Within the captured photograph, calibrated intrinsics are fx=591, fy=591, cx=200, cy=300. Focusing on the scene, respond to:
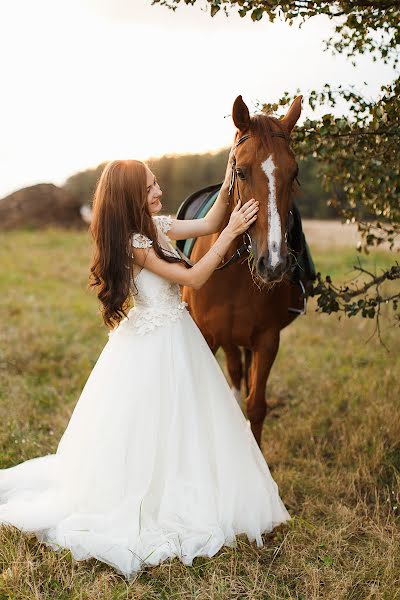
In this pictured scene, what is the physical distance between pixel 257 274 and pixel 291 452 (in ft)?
6.83

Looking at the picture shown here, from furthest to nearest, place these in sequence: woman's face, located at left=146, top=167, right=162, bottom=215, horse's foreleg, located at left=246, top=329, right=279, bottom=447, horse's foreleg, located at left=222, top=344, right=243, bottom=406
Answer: horse's foreleg, located at left=222, top=344, right=243, bottom=406, horse's foreleg, located at left=246, top=329, right=279, bottom=447, woman's face, located at left=146, top=167, right=162, bottom=215

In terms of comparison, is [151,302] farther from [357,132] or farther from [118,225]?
[357,132]

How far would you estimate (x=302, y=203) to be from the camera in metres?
21.0

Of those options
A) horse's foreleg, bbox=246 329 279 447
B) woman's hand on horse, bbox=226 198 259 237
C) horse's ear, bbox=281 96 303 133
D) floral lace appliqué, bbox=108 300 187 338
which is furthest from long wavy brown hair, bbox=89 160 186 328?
horse's foreleg, bbox=246 329 279 447

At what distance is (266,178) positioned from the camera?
276 cm

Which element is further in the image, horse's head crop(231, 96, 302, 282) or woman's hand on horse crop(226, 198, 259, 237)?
woman's hand on horse crop(226, 198, 259, 237)

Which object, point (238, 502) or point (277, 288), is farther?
point (277, 288)

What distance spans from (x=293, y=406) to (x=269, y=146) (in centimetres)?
304

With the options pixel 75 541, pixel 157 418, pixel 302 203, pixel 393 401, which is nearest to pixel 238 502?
pixel 157 418

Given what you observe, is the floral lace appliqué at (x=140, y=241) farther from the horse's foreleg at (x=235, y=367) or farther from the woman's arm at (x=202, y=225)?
the horse's foreleg at (x=235, y=367)

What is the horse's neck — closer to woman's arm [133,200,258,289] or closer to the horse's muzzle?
woman's arm [133,200,258,289]

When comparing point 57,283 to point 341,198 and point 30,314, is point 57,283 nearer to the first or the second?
point 30,314

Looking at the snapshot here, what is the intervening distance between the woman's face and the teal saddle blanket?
0.75m

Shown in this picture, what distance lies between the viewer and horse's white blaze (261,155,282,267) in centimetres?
263
